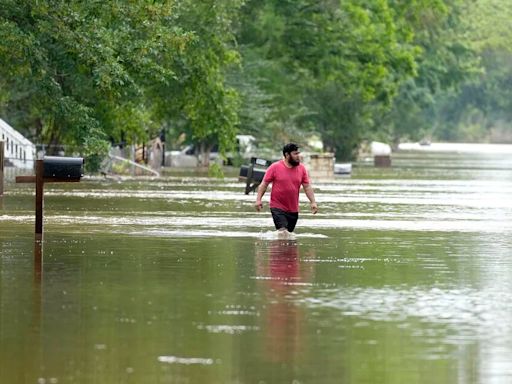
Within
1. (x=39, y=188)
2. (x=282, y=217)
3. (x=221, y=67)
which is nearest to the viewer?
(x=39, y=188)

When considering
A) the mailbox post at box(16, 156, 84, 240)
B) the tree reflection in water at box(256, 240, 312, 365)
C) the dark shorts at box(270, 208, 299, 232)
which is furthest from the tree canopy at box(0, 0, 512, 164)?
the tree reflection in water at box(256, 240, 312, 365)

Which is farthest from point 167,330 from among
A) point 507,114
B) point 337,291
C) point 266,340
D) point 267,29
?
point 507,114

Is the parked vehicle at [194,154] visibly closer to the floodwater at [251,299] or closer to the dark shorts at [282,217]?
the floodwater at [251,299]

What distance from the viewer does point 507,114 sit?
188 meters

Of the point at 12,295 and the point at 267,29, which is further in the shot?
the point at 267,29

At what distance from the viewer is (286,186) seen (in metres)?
23.5

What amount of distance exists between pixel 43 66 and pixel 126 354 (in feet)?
70.2

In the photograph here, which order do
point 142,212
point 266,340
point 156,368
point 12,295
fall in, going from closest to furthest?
point 156,368 < point 266,340 < point 12,295 < point 142,212

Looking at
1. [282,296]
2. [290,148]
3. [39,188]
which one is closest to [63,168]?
[39,188]

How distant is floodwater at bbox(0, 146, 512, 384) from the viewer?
1121 centimetres

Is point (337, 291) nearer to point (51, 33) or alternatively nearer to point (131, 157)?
point (51, 33)

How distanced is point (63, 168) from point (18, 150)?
3088cm

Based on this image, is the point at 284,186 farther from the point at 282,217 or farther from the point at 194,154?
the point at 194,154

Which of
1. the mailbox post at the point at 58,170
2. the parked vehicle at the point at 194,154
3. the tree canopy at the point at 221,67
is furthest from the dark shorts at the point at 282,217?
the parked vehicle at the point at 194,154
